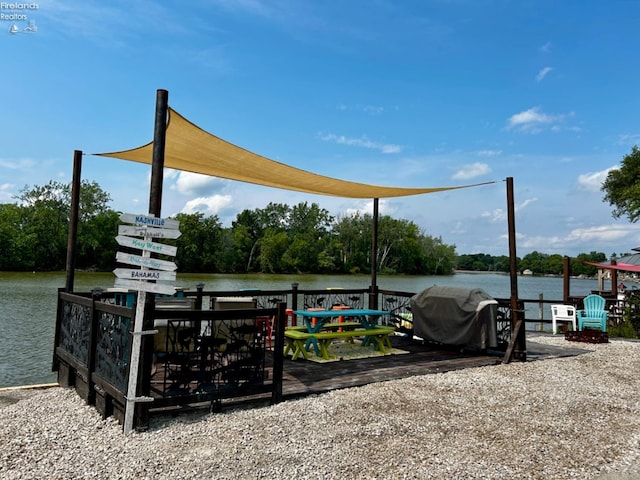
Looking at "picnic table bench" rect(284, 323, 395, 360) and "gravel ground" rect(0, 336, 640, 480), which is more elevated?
"picnic table bench" rect(284, 323, 395, 360)

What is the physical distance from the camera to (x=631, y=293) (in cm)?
1027

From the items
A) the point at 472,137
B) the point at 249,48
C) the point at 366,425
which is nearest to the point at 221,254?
the point at 472,137

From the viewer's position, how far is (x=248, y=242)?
5016 centimetres

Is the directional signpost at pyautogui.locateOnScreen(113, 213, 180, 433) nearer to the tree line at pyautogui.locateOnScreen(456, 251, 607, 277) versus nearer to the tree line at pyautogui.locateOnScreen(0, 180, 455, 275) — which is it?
the tree line at pyautogui.locateOnScreen(0, 180, 455, 275)

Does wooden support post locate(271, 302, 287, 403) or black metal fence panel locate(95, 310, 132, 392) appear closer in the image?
black metal fence panel locate(95, 310, 132, 392)

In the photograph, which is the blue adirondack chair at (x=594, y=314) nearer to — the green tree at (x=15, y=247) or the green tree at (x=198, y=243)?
the green tree at (x=198, y=243)

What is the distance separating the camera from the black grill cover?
620 cm

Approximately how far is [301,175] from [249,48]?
2.27 meters

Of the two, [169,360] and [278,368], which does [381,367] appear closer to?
[278,368]

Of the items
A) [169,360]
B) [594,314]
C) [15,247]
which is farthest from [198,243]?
[169,360]

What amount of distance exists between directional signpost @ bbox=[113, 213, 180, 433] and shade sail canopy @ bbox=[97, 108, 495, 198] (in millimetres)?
1066

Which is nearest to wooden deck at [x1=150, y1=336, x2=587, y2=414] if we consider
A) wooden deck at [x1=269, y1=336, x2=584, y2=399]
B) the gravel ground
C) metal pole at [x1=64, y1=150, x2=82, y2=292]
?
wooden deck at [x1=269, y1=336, x2=584, y2=399]

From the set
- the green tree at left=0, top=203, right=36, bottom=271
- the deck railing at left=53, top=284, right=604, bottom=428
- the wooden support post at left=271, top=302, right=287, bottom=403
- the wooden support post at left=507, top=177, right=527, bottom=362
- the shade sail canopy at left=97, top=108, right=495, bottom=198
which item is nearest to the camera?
the deck railing at left=53, top=284, right=604, bottom=428

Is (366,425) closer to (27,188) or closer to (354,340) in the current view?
(354,340)
